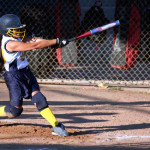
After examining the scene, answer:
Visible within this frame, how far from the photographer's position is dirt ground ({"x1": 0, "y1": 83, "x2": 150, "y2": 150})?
4227mm

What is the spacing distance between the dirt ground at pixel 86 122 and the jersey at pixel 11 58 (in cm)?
79

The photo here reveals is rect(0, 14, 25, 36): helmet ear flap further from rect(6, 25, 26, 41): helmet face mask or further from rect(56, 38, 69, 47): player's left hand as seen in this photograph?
rect(56, 38, 69, 47): player's left hand

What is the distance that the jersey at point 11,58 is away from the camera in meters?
4.52

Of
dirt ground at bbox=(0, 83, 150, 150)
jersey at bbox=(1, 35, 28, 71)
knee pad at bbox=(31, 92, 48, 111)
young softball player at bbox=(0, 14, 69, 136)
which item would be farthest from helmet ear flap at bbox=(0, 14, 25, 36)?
dirt ground at bbox=(0, 83, 150, 150)

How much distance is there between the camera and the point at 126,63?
8.01m

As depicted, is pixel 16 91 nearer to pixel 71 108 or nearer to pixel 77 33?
pixel 71 108

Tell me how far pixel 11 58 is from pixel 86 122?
1.44m

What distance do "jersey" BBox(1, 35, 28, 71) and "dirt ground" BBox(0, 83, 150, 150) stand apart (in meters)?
0.79

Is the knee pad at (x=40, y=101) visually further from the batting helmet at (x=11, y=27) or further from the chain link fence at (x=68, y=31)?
the chain link fence at (x=68, y=31)

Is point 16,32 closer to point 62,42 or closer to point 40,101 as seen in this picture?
point 62,42

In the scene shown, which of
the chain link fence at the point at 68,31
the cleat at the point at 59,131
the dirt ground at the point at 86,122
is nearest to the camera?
the dirt ground at the point at 86,122

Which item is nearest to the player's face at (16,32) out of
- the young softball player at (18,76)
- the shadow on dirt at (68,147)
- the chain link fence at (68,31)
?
the young softball player at (18,76)

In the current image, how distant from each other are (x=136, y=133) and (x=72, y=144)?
0.90 m

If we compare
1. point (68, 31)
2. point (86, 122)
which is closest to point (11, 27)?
point (86, 122)
